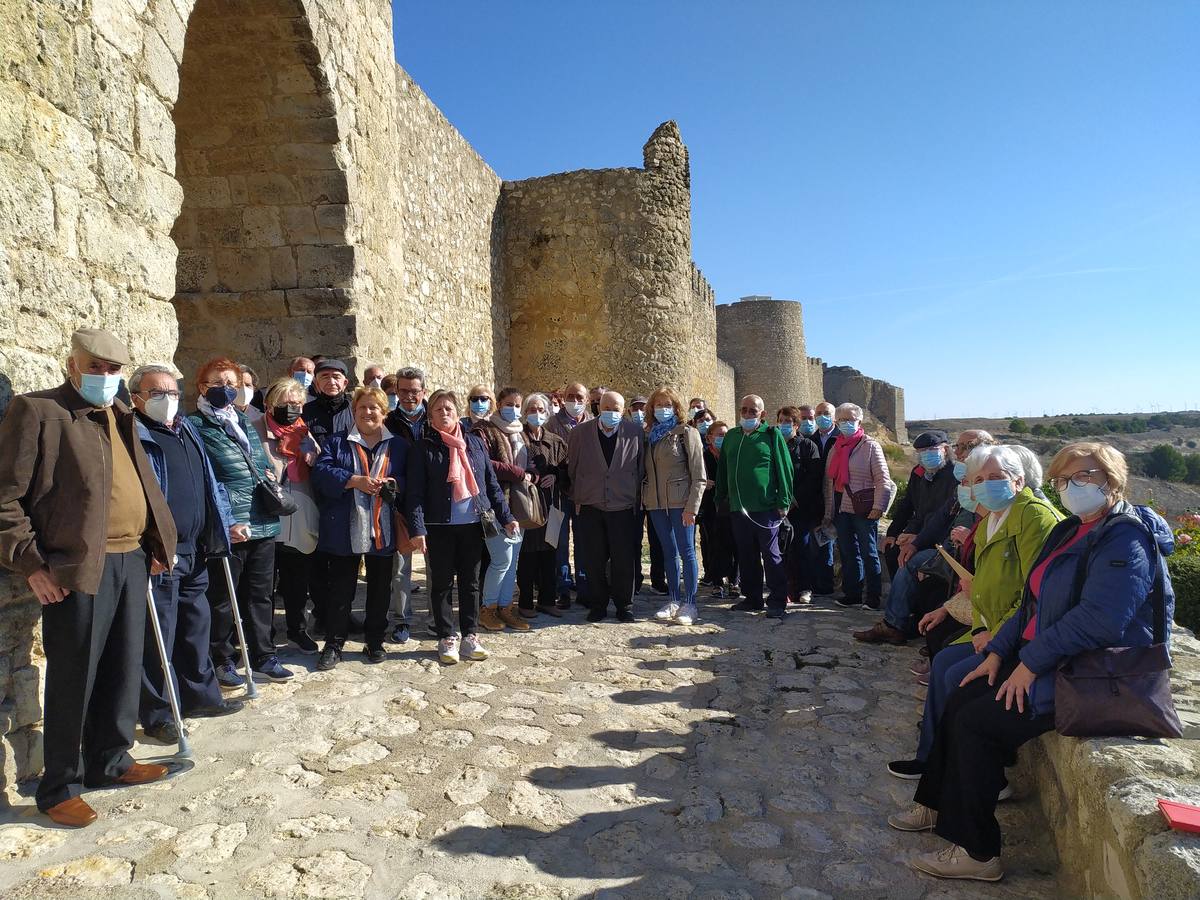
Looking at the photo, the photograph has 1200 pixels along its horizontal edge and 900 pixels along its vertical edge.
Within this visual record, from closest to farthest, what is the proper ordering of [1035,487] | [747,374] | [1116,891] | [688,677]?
1. [1116,891]
2. [1035,487]
3. [688,677]
4. [747,374]

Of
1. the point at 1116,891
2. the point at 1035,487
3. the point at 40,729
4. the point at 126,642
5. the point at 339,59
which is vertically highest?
the point at 339,59

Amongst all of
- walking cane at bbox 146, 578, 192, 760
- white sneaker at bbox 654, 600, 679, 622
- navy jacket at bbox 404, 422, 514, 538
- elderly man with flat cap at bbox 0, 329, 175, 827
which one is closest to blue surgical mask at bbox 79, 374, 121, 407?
elderly man with flat cap at bbox 0, 329, 175, 827

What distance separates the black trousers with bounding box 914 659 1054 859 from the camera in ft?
8.44

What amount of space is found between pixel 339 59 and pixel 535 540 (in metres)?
3.81

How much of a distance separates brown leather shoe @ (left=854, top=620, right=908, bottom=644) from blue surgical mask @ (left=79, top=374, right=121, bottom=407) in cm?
452

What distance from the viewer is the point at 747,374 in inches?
1196

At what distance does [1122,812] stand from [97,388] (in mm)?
3470

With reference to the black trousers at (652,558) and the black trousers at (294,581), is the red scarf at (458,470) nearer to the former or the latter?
the black trousers at (294,581)

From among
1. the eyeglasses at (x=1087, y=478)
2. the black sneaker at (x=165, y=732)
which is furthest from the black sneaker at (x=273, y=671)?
the eyeglasses at (x=1087, y=478)

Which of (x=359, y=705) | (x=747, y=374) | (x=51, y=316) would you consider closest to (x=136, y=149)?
(x=51, y=316)

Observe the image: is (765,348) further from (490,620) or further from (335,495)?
(335,495)

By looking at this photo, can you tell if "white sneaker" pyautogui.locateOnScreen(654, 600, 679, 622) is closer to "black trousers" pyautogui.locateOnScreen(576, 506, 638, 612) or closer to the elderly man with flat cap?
"black trousers" pyautogui.locateOnScreen(576, 506, 638, 612)

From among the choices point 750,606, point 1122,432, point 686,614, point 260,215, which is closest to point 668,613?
point 686,614

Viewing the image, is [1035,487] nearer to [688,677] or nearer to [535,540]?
[688,677]
